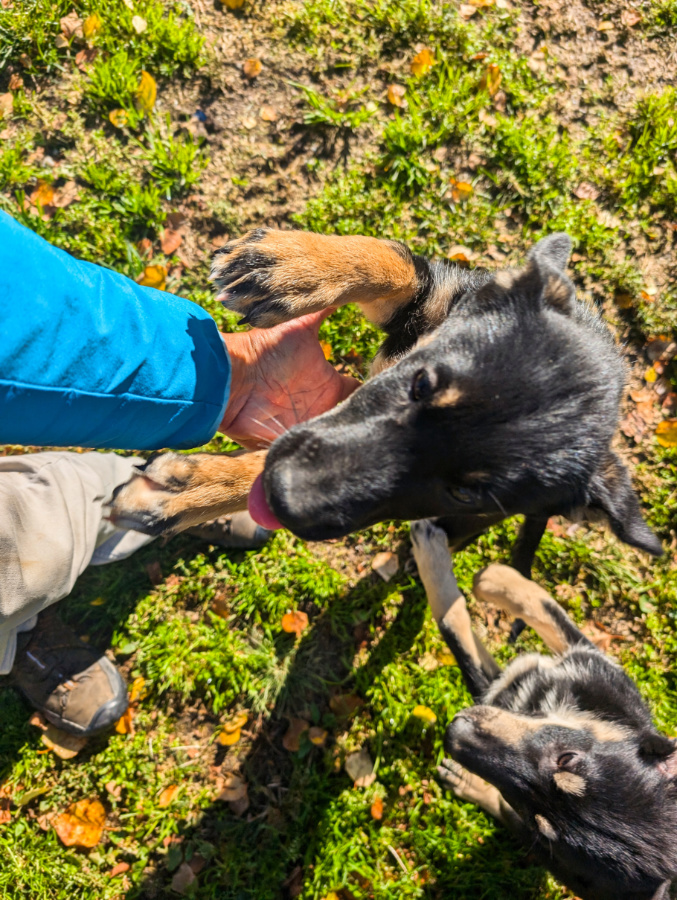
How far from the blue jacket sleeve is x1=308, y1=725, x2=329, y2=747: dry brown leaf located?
2406mm

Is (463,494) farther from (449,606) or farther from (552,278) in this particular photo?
(449,606)

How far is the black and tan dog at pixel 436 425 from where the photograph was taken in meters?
2.33

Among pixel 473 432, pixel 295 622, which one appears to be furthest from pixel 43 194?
pixel 473 432

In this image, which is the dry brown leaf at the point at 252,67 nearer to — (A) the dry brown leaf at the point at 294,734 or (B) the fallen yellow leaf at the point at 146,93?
(B) the fallen yellow leaf at the point at 146,93

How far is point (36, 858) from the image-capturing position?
147 inches

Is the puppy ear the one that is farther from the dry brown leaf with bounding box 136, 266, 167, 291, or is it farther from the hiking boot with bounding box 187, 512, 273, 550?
the dry brown leaf with bounding box 136, 266, 167, 291

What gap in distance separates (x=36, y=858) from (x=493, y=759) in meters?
3.06

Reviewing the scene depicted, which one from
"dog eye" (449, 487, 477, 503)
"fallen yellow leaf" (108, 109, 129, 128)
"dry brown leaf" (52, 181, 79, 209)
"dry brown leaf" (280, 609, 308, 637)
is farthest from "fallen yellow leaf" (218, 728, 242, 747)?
"fallen yellow leaf" (108, 109, 129, 128)

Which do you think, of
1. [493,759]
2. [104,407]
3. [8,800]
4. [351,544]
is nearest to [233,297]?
[104,407]

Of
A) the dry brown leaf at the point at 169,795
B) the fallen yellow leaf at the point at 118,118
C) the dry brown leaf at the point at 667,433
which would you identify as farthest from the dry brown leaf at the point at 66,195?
the dry brown leaf at the point at 667,433

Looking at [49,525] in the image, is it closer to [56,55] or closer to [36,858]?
[36,858]

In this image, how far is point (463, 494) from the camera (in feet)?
8.03

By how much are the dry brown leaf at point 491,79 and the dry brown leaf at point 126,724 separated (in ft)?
18.1

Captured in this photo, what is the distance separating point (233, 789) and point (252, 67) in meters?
5.39
